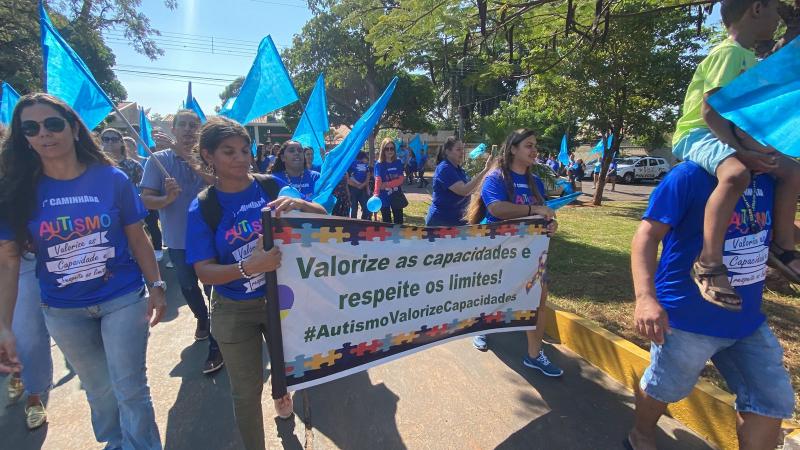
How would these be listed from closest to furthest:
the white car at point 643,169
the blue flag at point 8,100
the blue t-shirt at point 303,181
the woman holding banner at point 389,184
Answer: the blue flag at point 8,100, the blue t-shirt at point 303,181, the woman holding banner at point 389,184, the white car at point 643,169

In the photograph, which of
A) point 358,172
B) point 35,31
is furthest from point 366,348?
point 35,31

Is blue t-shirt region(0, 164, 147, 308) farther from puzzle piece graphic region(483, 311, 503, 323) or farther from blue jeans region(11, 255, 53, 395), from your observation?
puzzle piece graphic region(483, 311, 503, 323)

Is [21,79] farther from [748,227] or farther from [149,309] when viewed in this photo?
[748,227]

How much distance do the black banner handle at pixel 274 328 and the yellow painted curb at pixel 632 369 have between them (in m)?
2.04

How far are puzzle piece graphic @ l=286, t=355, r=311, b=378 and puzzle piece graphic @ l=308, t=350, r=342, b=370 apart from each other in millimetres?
28

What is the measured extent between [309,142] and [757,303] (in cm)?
415

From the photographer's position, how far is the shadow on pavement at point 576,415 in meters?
2.51

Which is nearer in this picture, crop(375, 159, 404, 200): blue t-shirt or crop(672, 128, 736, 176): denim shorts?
crop(672, 128, 736, 176): denim shorts

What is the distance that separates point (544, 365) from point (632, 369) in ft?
2.08

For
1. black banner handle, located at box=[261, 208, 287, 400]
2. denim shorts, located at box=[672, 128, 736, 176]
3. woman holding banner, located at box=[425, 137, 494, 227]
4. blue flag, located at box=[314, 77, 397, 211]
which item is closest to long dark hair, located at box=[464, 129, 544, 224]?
woman holding banner, located at box=[425, 137, 494, 227]

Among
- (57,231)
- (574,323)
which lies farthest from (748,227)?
(57,231)

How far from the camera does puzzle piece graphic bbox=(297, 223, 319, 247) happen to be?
1.99m

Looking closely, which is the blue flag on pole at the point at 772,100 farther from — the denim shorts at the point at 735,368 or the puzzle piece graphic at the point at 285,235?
the puzzle piece graphic at the point at 285,235

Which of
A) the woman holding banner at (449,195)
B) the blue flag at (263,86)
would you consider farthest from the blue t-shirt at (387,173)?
the blue flag at (263,86)
